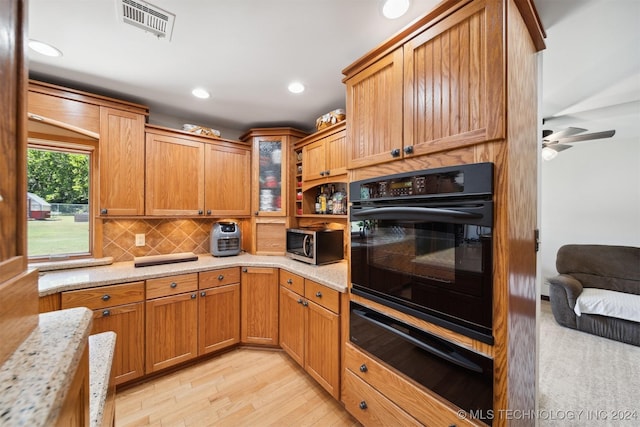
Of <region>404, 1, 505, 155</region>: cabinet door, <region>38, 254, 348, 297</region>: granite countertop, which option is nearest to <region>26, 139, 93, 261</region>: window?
<region>38, 254, 348, 297</region>: granite countertop

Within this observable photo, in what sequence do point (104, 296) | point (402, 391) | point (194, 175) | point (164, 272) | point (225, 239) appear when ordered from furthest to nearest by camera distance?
point (225, 239)
point (194, 175)
point (164, 272)
point (104, 296)
point (402, 391)

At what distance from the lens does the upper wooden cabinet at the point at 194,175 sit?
93.7 inches

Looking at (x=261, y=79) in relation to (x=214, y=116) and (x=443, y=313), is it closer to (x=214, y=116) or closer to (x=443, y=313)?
(x=214, y=116)

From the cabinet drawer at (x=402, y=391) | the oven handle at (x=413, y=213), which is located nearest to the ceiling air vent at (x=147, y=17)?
the oven handle at (x=413, y=213)

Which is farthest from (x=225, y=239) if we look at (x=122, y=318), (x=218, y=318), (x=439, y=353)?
(x=439, y=353)

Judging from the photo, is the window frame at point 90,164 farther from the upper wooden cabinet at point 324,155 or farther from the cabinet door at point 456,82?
the cabinet door at point 456,82

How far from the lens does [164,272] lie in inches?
81.4

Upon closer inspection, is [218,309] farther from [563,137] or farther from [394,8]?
[563,137]

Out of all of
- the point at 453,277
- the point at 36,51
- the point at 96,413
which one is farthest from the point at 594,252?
the point at 36,51

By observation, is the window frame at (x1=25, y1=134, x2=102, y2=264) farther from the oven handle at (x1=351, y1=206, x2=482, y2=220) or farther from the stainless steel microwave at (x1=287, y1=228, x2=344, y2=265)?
the oven handle at (x1=351, y1=206, x2=482, y2=220)

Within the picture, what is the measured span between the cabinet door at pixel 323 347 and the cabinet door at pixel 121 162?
6.21 ft

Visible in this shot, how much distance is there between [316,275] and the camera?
6.37ft

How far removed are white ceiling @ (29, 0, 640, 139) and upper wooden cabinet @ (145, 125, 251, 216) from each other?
0.39 m

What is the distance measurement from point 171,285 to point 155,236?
2.61ft
